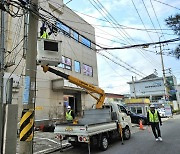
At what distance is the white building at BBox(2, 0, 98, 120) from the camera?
1627cm

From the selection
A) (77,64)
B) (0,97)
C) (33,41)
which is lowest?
(0,97)

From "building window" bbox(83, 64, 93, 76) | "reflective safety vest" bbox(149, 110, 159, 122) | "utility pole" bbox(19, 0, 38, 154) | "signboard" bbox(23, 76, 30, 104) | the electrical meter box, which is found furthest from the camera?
"building window" bbox(83, 64, 93, 76)

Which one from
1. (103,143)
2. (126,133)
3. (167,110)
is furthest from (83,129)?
(167,110)

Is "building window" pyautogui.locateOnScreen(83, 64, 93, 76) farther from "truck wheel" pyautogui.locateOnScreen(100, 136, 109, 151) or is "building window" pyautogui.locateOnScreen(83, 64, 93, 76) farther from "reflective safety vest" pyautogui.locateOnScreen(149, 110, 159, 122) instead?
"truck wheel" pyautogui.locateOnScreen(100, 136, 109, 151)

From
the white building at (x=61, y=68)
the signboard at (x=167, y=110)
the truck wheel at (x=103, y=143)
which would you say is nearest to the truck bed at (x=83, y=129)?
the truck wheel at (x=103, y=143)

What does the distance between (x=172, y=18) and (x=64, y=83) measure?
13434 millimetres

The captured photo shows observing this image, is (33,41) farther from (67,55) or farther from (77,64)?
(77,64)

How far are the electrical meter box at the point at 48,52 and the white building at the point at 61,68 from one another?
7.61 metres

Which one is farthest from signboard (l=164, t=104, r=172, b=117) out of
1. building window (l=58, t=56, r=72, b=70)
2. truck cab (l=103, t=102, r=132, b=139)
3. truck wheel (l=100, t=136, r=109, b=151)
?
truck wheel (l=100, t=136, r=109, b=151)

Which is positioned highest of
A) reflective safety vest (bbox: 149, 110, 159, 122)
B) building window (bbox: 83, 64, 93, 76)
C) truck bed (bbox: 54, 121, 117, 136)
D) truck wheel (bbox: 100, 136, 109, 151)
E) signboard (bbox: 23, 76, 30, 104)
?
building window (bbox: 83, 64, 93, 76)

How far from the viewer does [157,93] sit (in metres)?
64.9

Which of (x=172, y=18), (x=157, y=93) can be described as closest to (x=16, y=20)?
(x=172, y=18)

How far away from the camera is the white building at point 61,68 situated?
16.3 meters

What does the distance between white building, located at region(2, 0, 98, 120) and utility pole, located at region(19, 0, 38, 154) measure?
767 cm
